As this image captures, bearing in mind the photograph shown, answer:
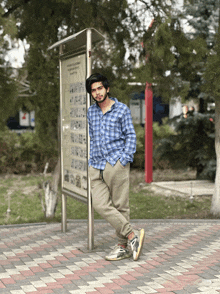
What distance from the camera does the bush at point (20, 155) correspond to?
1532 cm

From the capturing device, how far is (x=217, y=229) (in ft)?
22.4

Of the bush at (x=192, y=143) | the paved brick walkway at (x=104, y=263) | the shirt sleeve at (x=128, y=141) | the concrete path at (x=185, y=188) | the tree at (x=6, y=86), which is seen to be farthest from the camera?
the bush at (x=192, y=143)

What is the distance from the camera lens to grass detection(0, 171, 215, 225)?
8602 mm

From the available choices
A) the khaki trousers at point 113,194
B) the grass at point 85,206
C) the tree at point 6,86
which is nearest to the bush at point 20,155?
the grass at point 85,206

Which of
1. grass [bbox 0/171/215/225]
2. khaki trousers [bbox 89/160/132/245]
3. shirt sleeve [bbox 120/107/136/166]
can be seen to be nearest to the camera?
shirt sleeve [bbox 120/107/136/166]

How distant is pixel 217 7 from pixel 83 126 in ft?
29.8

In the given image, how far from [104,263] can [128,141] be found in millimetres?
1259

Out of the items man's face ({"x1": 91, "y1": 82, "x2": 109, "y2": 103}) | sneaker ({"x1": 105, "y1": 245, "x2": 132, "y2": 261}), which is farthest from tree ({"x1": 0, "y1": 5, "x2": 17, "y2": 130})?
sneaker ({"x1": 105, "y1": 245, "x2": 132, "y2": 261})

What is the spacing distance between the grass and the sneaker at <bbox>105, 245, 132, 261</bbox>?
2.78m

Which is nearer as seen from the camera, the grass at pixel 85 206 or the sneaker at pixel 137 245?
the sneaker at pixel 137 245

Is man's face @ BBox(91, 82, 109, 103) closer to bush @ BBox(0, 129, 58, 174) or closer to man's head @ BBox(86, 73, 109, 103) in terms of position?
man's head @ BBox(86, 73, 109, 103)

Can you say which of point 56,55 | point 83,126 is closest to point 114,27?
point 56,55

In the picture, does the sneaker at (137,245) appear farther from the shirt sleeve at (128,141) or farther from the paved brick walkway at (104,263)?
the shirt sleeve at (128,141)

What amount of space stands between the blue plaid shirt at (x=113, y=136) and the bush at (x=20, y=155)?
10041mm
